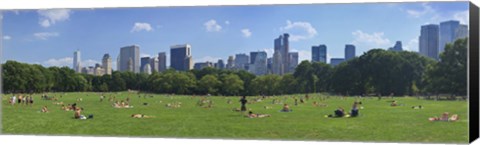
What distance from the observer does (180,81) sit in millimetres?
18391

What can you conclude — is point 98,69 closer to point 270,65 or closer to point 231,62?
point 231,62

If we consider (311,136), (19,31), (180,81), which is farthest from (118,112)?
(311,136)

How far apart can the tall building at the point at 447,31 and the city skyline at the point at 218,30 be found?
0.38 ft

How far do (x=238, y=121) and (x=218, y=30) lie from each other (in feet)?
6.72

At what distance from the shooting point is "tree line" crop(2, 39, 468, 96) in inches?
624

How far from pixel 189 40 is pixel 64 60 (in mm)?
3078

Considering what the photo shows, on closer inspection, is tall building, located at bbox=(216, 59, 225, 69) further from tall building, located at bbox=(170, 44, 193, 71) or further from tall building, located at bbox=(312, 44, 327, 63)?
tall building, located at bbox=(312, 44, 327, 63)

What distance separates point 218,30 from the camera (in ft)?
57.5

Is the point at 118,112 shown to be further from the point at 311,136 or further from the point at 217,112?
the point at 311,136

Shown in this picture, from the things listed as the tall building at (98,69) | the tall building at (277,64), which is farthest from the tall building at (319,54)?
the tall building at (98,69)

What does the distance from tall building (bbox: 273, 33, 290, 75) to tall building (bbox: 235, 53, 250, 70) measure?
0.61 meters

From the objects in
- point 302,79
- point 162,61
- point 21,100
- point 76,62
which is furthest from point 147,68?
point 302,79

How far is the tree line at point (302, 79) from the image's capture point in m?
15.9

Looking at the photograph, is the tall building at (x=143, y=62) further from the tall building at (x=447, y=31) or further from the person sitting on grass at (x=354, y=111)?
the tall building at (x=447, y=31)
